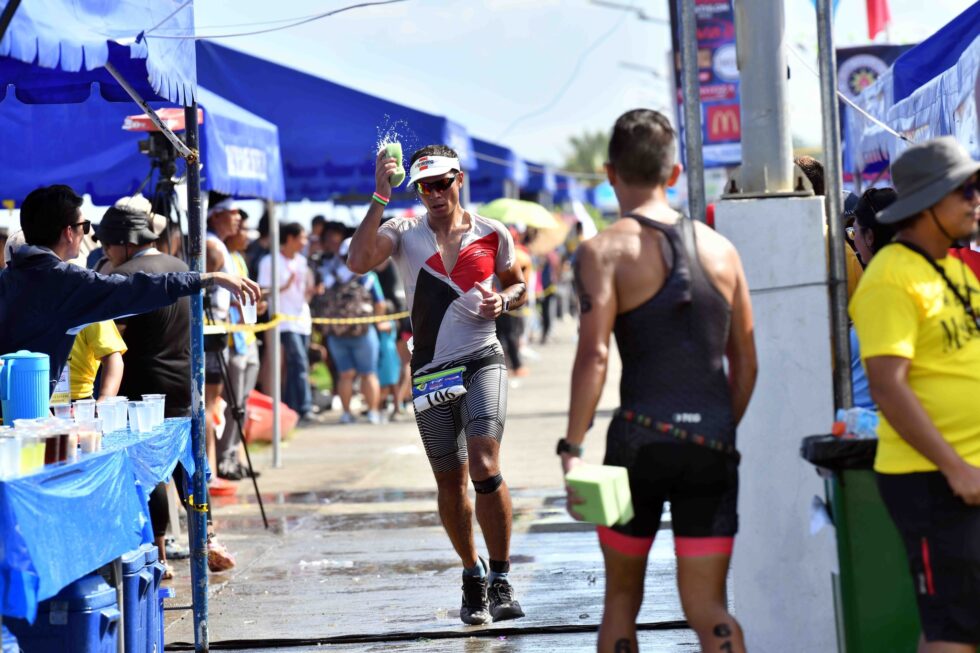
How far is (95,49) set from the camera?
5.45 m

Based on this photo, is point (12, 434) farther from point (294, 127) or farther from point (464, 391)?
point (294, 127)

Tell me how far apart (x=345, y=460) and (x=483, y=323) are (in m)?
7.21

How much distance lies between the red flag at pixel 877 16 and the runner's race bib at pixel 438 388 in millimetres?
16142

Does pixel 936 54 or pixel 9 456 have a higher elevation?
pixel 936 54

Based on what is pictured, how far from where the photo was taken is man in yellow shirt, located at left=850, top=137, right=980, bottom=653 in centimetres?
392

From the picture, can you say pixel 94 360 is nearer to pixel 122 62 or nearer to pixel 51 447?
pixel 122 62

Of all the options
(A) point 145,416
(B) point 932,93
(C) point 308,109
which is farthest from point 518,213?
(A) point 145,416

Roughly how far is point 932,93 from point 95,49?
5208 mm

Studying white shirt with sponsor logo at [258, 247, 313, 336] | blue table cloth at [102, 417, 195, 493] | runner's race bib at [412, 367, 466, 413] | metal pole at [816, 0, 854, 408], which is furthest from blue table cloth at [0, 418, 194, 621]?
white shirt with sponsor logo at [258, 247, 313, 336]

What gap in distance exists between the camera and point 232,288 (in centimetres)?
563

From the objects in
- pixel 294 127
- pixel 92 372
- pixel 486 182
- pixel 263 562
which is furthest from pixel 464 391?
pixel 486 182

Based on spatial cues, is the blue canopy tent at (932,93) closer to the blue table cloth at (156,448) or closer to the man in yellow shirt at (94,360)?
the blue table cloth at (156,448)

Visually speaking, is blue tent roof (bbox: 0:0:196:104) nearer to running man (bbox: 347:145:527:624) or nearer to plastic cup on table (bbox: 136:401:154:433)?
running man (bbox: 347:145:527:624)

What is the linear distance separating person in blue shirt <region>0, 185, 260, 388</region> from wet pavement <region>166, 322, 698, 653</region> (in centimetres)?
167
